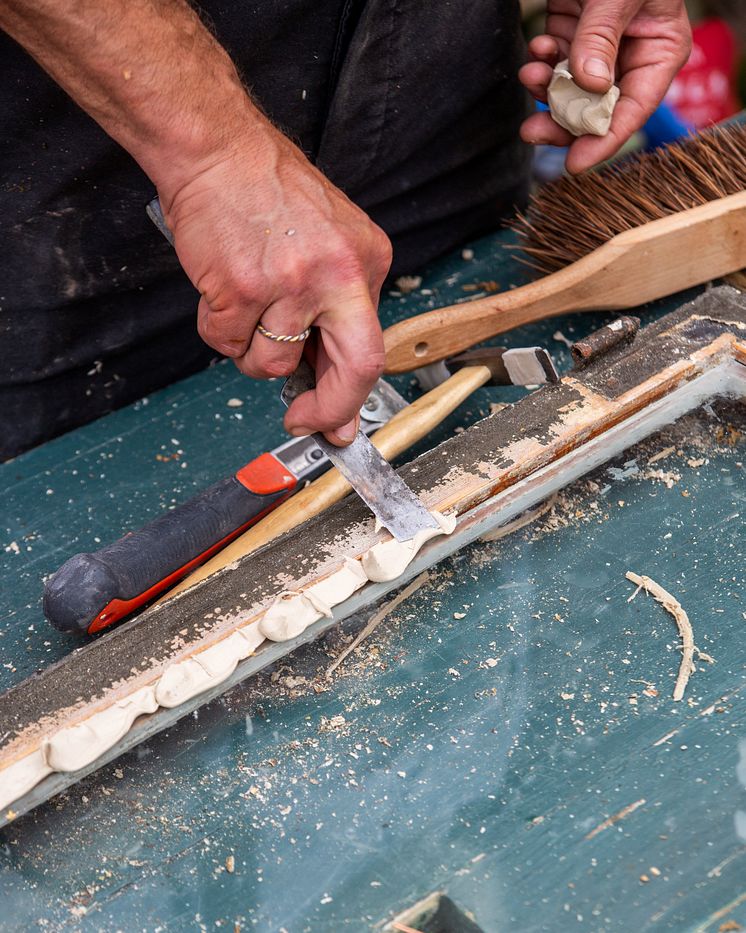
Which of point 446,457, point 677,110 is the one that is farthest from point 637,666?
point 677,110

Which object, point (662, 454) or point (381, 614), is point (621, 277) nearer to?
point (662, 454)

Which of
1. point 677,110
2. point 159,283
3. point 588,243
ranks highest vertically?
point 159,283

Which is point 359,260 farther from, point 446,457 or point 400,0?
point 400,0

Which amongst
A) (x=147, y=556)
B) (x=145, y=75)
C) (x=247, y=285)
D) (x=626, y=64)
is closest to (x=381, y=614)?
(x=147, y=556)

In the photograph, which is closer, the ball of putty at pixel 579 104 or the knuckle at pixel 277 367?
the knuckle at pixel 277 367

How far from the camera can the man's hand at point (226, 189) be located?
0.84m

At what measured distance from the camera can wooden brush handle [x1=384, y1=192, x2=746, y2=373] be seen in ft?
3.97

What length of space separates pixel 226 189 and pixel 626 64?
2.66ft

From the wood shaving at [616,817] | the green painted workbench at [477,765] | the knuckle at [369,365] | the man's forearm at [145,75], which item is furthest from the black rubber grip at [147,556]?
the wood shaving at [616,817]

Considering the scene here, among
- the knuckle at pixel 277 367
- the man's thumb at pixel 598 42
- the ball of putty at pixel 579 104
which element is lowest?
the ball of putty at pixel 579 104

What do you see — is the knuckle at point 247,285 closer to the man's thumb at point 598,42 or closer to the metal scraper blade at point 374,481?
the metal scraper blade at point 374,481

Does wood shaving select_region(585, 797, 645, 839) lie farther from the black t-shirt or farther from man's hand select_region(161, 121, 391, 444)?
the black t-shirt

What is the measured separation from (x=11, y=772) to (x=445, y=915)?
14.5 inches

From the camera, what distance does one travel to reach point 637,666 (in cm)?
92
